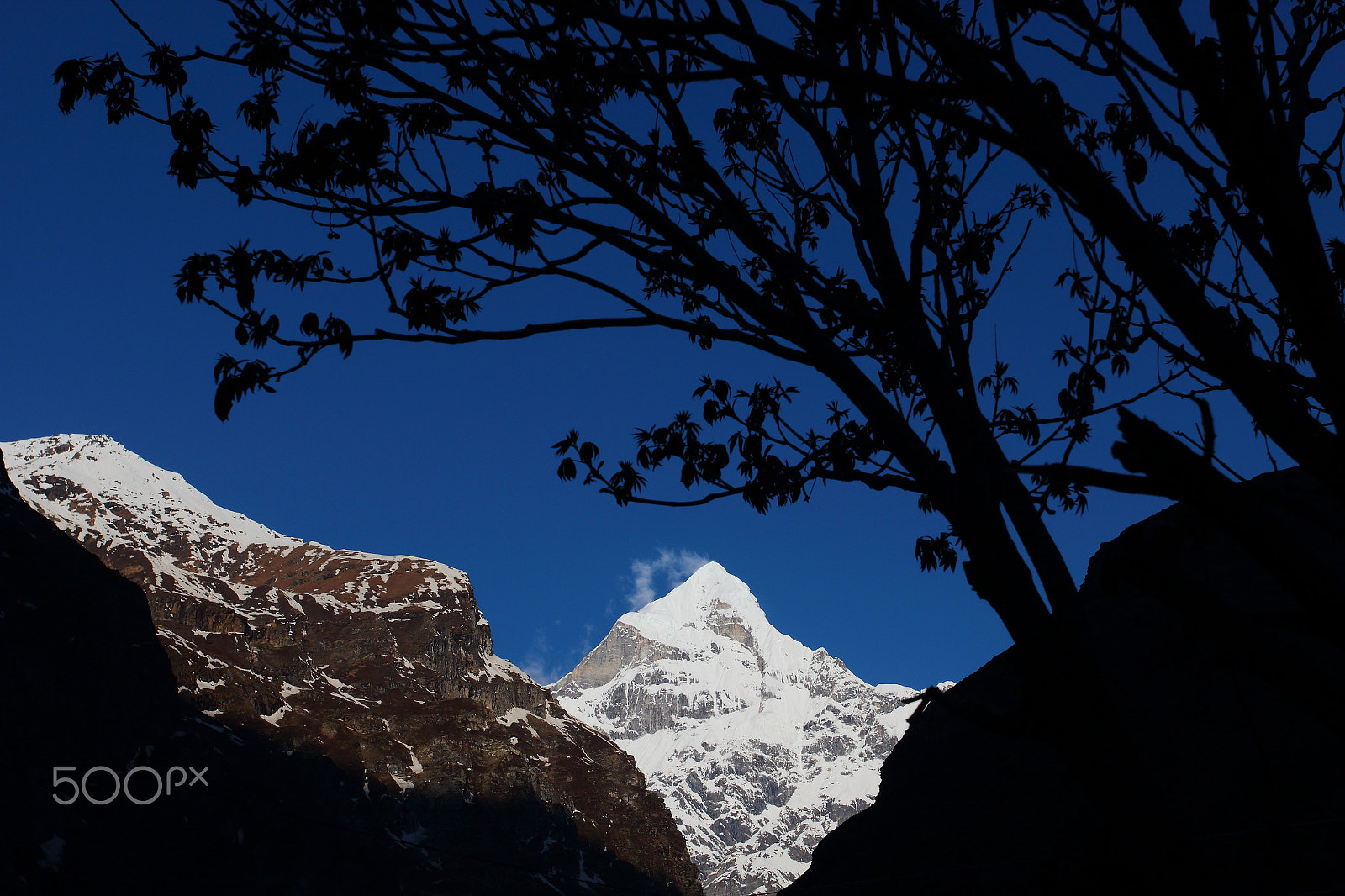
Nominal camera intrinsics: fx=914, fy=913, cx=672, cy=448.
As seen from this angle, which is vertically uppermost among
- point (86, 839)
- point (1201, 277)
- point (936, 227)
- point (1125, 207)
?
point (86, 839)

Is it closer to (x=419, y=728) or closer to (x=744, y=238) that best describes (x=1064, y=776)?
(x=744, y=238)

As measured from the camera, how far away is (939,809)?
27438 millimetres

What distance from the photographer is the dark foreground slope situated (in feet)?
9.12

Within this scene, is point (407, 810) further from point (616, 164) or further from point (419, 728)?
point (616, 164)

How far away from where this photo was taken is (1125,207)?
3586 millimetres

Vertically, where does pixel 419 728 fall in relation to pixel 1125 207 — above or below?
above

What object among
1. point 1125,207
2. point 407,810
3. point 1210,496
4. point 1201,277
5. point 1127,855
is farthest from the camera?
point 407,810

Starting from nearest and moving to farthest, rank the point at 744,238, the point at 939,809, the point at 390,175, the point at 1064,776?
the point at 744,238
the point at 390,175
the point at 1064,776
the point at 939,809

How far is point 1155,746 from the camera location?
75.3 ft

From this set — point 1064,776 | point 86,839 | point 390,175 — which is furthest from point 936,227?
point 86,839

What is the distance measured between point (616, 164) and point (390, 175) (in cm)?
191

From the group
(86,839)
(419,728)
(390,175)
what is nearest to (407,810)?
(419,728)

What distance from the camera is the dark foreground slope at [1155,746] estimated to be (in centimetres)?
278

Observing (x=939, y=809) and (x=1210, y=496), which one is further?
(x=939, y=809)
